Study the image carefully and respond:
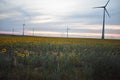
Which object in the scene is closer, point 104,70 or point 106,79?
point 106,79

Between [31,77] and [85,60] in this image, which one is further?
[85,60]

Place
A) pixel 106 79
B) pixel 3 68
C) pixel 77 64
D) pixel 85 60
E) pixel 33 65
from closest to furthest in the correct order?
pixel 106 79 → pixel 3 68 → pixel 33 65 → pixel 77 64 → pixel 85 60

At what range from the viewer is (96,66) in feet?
22.7

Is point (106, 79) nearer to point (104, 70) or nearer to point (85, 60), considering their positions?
point (104, 70)

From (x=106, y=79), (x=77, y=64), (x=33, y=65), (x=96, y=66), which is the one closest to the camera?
(x=106, y=79)

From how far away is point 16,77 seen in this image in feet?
18.0

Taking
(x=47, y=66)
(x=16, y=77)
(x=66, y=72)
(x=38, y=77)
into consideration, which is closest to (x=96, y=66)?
(x=66, y=72)

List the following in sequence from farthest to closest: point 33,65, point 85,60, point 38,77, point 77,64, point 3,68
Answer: point 85,60
point 77,64
point 33,65
point 3,68
point 38,77

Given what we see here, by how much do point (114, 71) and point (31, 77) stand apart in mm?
3393

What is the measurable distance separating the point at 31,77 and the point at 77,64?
3.08 meters

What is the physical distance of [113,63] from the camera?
7.58 metres

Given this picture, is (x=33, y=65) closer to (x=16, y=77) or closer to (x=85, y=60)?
(x=16, y=77)

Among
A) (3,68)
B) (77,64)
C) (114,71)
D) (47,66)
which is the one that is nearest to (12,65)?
(3,68)

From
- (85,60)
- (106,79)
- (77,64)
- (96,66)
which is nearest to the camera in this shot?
(106,79)
